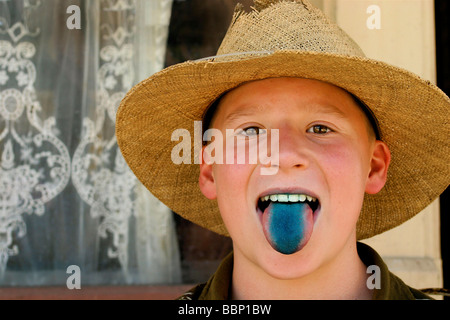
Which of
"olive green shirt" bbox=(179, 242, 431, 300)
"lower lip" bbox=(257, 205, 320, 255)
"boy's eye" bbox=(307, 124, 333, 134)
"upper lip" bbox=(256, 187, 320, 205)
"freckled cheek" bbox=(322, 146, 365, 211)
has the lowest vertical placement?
"olive green shirt" bbox=(179, 242, 431, 300)

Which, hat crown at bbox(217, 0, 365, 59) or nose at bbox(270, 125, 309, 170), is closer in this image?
nose at bbox(270, 125, 309, 170)

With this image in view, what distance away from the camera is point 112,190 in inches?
126

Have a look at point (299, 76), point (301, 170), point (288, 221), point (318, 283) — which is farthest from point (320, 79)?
point (318, 283)

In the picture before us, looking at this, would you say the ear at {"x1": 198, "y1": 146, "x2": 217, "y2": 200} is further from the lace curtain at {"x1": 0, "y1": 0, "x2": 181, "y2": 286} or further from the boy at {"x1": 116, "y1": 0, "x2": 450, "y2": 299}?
the lace curtain at {"x1": 0, "y1": 0, "x2": 181, "y2": 286}

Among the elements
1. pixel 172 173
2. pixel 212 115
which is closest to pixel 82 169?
pixel 172 173

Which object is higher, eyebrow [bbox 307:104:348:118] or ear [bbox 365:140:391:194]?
eyebrow [bbox 307:104:348:118]

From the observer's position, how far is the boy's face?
1.55 metres

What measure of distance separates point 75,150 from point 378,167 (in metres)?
1.83

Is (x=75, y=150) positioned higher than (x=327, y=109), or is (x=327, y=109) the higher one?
(x=75, y=150)

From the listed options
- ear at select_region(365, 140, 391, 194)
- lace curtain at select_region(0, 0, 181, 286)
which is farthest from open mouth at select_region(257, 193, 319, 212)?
lace curtain at select_region(0, 0, 181, 286)

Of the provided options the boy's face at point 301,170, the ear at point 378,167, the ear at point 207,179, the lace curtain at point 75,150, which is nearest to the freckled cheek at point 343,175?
the boy's face at point 301,170

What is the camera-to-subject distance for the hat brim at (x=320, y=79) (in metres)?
1.62

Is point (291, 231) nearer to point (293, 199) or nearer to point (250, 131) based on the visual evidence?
point (293, 199)

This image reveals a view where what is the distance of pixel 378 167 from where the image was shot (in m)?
1.80
